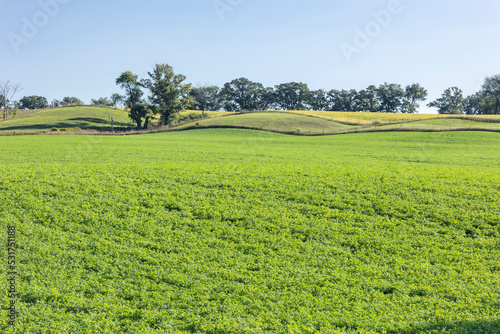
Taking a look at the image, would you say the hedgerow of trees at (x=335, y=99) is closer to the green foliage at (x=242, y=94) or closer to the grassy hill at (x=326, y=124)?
the green foliage at (x=242, y=94)

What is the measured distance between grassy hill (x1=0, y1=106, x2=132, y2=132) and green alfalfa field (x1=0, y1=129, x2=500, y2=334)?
74.1m

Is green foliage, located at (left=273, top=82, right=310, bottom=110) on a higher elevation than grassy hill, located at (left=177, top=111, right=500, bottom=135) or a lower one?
higher

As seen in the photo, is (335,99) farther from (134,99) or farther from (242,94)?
(134,99)

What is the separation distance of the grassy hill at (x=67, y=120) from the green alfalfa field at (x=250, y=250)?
243ft

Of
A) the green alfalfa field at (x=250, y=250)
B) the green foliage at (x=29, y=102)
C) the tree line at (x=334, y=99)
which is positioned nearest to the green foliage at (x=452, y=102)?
the tree line at (x=334, y=99)

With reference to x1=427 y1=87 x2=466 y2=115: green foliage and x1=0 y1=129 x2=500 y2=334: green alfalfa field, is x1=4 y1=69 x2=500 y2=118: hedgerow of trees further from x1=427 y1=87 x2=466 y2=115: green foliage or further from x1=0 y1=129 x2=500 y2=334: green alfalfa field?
x1=0 y1=129 x2=500 y2=334: green alfalfa field

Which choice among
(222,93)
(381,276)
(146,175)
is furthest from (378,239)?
(222,93)

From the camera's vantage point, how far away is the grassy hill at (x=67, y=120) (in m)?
83.1

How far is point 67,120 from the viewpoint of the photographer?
93688 millimetres

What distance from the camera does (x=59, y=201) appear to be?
15.2 meters

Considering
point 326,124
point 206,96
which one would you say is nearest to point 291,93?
point 206,96

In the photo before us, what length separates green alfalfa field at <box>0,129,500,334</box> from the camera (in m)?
8.97

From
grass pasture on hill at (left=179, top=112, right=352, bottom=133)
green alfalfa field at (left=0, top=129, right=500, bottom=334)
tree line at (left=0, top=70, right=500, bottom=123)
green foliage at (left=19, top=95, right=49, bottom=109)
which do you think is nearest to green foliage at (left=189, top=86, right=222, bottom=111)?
tree line at (left=0, top=70, right=500, bottom=123)

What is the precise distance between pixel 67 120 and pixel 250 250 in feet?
324
